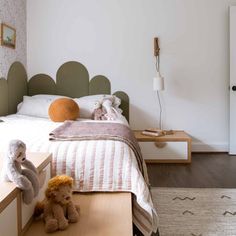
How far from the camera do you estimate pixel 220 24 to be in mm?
3539

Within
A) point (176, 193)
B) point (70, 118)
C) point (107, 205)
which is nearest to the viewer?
point (107, 205)

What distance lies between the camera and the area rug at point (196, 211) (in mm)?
1728

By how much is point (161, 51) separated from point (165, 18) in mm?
413

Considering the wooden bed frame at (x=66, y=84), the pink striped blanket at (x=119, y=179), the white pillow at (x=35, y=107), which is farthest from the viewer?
the wooden bed frame at (x=66, y=84)

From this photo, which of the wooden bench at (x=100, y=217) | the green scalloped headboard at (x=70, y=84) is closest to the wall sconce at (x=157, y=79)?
the green scalloped headboard at (x=70, y=84)

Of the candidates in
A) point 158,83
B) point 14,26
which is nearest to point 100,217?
point 158,83

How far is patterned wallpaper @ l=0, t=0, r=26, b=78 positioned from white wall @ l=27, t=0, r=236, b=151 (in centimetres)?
11

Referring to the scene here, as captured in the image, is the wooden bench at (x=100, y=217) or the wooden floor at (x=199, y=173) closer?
the wooden bench at (x=100, y=217)

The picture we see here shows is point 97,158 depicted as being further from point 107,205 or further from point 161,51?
point 161,51

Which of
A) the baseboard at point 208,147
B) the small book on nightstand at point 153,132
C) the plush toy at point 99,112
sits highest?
the plush toy at point 99,112

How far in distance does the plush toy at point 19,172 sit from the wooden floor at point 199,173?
158 cm

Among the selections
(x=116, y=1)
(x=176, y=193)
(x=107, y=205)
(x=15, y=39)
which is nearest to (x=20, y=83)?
(x=15, y=39)

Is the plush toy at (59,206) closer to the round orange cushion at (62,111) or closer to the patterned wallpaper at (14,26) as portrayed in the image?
the round orange cushion at (62,111)

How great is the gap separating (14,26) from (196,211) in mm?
2808
